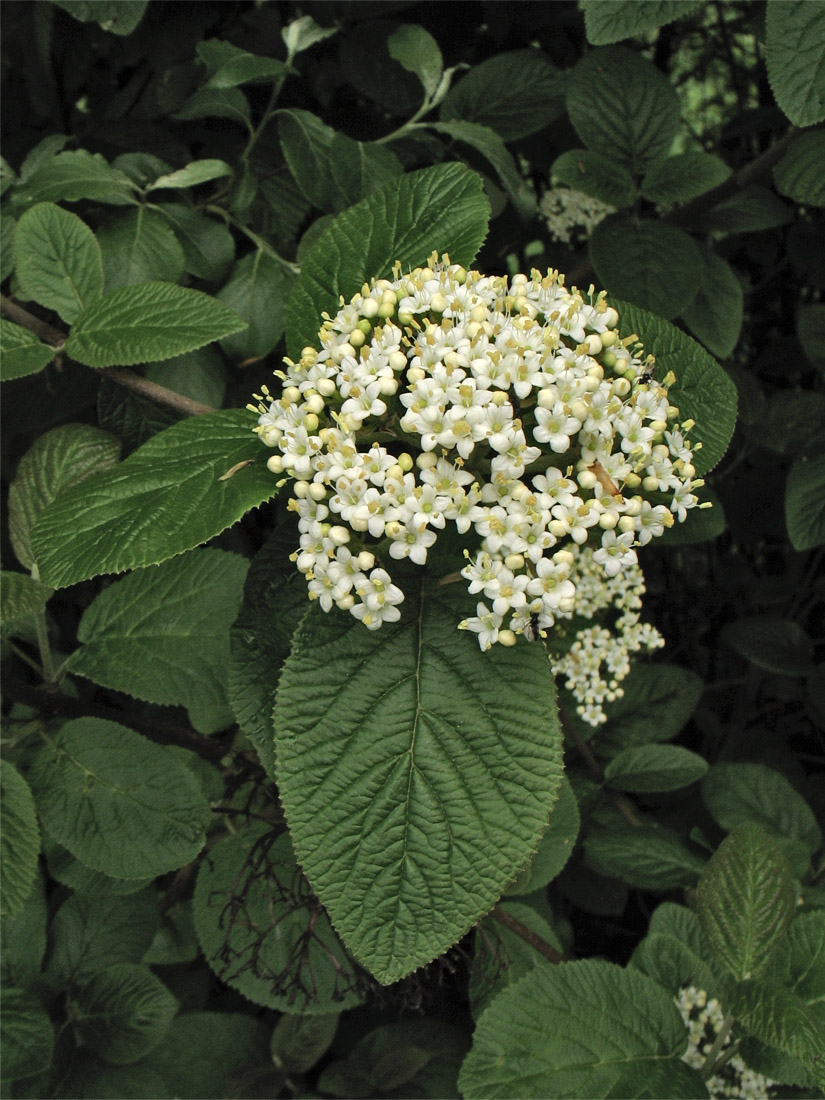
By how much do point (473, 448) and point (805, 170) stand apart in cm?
87

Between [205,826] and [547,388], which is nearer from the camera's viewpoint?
[547,388]

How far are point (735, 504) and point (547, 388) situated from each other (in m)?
1.37

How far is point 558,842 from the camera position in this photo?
57.4 inches

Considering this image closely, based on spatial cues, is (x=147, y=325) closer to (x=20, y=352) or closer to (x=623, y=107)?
(x=20, y=352)

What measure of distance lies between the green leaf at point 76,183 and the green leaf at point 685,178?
2.75ft

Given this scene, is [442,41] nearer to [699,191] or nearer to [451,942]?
[699,191]

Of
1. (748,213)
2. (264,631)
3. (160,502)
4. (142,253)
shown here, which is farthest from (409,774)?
(748,213)

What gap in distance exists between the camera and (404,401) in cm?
87

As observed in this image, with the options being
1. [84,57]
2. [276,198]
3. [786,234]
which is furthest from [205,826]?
[786,234]

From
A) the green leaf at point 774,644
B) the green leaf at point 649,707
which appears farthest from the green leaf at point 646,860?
the green leaf at point 774,644

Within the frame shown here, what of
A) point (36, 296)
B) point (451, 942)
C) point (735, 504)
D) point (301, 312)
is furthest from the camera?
point (735, 504)

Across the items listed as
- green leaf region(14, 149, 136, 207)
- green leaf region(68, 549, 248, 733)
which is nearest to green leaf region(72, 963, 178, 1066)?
green leaf region(68, 549, 248, 733)

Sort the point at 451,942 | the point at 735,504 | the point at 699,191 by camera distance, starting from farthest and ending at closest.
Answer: the point at 735,504 < the point at 699,191 < the point at 451,942

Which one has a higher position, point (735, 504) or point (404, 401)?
point (404, 401)
